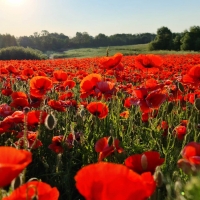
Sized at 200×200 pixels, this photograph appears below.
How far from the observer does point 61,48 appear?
89938 millimetres

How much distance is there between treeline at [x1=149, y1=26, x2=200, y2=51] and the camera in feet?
145

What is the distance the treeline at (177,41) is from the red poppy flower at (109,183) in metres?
45.1

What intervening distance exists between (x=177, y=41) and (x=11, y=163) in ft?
160

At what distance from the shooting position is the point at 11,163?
636 mm

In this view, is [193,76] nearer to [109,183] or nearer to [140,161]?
[140,161]

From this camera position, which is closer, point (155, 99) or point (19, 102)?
point (155, 99)

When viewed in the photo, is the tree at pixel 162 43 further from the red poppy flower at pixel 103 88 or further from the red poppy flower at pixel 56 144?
the red poppy flower at pixel 56 144

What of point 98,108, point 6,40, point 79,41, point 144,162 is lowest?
point 79,41

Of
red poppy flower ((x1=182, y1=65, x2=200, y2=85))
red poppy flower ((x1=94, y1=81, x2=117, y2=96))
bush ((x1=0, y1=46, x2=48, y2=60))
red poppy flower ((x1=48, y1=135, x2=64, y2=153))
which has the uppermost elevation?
red poppy flower ((x1=182, y1=65, x2=200, y2=85))

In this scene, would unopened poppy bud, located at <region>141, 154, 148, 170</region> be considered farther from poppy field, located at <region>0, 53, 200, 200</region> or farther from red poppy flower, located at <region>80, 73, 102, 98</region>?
red poppy flower, located at <region>80, 73, 102, 98</region>

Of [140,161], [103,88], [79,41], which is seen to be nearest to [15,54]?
[103,88]

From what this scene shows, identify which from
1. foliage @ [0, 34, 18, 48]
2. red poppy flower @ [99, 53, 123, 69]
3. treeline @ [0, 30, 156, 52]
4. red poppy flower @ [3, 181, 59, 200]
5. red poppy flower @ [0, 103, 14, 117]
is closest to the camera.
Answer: red poppy flower @ [3, 181, 59, 200]

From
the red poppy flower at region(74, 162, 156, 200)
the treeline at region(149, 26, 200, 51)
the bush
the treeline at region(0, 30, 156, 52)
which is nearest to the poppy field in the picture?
the red poppy flower at region(74, 162, 156, 200)

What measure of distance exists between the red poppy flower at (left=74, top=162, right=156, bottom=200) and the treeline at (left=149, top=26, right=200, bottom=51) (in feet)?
148
